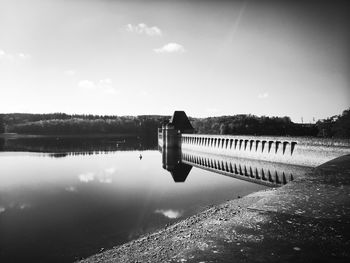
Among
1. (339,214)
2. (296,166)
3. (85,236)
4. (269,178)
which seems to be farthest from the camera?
(296,166)

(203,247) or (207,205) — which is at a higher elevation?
(203,247)

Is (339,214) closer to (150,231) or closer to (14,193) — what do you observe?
(150,231)

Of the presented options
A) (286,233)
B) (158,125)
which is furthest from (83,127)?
(286,233)

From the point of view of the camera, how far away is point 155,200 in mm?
21766

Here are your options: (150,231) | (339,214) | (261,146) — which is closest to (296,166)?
(261,146)

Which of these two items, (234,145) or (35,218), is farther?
(234,145)

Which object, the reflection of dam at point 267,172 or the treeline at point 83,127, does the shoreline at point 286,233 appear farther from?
the treeline at point 83,127

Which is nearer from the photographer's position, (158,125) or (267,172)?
(267,172)

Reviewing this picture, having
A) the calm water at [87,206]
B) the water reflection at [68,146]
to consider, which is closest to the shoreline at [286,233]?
the calm water at [87,206]

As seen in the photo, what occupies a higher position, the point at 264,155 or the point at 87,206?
the point at 264,155

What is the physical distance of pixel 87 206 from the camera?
1978cm

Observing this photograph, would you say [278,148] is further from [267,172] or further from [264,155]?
[267,172]

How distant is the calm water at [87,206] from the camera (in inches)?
513

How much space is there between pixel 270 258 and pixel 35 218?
17.1 metres
